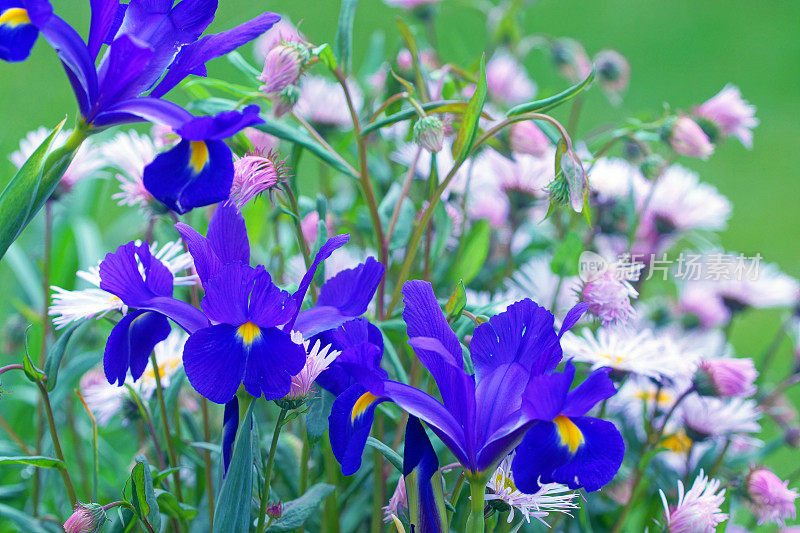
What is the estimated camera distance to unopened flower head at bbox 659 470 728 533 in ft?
1.39

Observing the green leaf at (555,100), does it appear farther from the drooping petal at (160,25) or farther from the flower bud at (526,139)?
the drooping petal at (160,25)

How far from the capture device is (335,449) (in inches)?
13.3

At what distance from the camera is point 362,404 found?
348 millimetres

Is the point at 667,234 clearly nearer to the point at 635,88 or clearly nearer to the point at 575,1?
the point at 635,88

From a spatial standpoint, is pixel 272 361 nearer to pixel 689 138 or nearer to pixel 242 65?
pixel 242 65

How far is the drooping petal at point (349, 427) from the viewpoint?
0.33m

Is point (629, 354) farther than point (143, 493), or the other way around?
point (629, 354)

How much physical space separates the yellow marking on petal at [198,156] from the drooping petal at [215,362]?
0.07 m

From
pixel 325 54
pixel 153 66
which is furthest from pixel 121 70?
pixel 325 54

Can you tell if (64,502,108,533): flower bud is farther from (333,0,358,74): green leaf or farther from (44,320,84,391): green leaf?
(333,0,358,74): green leaf

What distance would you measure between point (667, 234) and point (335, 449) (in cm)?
53

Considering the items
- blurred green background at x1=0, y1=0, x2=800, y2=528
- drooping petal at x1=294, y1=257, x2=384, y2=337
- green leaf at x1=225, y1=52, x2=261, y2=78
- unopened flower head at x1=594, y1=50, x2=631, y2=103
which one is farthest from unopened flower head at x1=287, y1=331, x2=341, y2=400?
blurred green background at x1=0, y1=0, x2=800, y2=528

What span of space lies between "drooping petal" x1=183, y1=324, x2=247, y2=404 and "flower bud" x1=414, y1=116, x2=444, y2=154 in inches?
6.4

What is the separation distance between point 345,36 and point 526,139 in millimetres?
141
